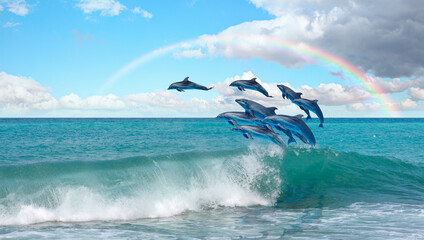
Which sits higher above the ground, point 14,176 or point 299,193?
point 14,176

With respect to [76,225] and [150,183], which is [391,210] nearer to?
[150,183]

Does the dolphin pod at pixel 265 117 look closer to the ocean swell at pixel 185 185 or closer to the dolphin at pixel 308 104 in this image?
the dolphin at pixel 308 104

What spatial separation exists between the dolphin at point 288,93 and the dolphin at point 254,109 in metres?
0.60

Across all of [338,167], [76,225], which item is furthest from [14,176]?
[338,167]

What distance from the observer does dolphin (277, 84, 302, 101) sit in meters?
8.00

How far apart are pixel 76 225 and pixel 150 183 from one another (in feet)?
11.0

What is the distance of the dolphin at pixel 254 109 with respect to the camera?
8.13m

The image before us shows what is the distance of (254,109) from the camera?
8.23m

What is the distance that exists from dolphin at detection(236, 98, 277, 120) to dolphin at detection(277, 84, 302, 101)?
23.6 inches

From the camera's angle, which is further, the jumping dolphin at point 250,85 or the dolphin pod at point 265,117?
the jumping dolphin at point 250,85

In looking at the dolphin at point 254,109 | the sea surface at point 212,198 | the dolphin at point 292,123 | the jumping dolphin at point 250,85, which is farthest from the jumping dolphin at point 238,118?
the sea surface at point 212,198

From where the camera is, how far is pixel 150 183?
10961 mm

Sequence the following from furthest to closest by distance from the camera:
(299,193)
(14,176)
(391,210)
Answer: (299,193), (14,176), (391,210)

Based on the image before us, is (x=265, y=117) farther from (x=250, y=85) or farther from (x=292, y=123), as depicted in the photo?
(x=250, y=85)
